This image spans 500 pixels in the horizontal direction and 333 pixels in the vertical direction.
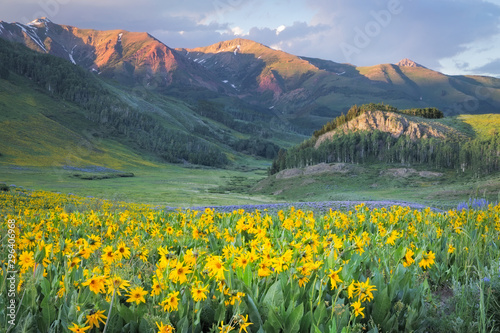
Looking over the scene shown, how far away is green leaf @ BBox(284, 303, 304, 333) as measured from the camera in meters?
2.88

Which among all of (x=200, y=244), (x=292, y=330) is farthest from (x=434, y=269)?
(x=200, y=244)

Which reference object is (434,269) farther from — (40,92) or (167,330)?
(40,92)

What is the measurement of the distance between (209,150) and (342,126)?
4074 inches

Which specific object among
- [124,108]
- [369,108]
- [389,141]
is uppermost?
[124,108]

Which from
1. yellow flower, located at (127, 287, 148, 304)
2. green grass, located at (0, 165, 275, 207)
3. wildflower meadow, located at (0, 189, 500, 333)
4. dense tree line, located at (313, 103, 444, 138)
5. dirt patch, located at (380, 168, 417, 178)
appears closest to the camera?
yellow flower, located at (127, 287, 148, 304)

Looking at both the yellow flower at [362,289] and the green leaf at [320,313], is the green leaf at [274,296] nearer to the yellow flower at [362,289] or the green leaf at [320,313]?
the green leaf at [320,313]

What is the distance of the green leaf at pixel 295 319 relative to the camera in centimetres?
288

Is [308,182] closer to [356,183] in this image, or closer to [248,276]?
[356,183]

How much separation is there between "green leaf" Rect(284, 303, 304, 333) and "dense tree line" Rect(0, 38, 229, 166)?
163m

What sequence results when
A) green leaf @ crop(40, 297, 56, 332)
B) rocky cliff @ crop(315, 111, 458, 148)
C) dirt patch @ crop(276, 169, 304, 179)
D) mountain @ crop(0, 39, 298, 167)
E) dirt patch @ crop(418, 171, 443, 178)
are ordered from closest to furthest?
1. green leaf @ crop(40, 297, 56, 332)
2. dirt patch @ crop(418, 171, 443, 178)
3. dirt patch @ crop(276, 169, 304, 179)
4. rocky cliff @ crop(315, 111, 458, 148)
5. mountain @ crop(0, 39, 298, 167)

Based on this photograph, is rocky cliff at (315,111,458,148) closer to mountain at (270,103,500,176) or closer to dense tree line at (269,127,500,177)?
mountain at (270,103,500,176)

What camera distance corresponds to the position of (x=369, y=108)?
93.7 m

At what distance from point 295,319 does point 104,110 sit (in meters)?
196

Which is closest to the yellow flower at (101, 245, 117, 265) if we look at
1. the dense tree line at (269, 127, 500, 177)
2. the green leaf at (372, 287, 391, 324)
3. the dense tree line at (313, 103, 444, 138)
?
the green leaf at (372, 287, 391, 324)
